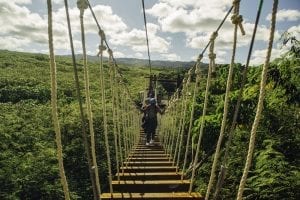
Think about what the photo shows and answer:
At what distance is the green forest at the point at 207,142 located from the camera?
4.63 m

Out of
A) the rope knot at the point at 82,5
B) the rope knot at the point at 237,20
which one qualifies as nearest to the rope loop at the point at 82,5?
the rope knot at the point at 82,5

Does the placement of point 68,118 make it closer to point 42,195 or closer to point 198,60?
point 42,195

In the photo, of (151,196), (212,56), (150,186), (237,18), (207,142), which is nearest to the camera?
(237,18)

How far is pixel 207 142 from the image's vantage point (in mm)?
7301

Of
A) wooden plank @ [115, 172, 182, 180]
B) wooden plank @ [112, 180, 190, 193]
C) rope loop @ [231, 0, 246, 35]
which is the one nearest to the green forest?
wooden plank @ [112, 180, 190, 193]

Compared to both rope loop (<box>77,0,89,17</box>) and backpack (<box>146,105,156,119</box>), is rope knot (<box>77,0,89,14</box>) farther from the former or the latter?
backpack (<box>146,105,156,119</box>)

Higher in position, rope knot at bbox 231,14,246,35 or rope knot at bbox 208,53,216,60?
rope knot at bbox 231,14,246,35

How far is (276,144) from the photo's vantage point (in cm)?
493

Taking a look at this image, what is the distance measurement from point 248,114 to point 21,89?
21.1 m

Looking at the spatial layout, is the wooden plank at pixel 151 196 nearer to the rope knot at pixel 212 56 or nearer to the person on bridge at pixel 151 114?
the rope knot at pixel 212 56

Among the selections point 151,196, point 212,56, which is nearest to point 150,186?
point 151,196

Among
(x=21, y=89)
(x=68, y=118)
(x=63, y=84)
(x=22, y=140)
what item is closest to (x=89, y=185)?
(x=22, y=140)

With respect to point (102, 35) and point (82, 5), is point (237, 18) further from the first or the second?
point (102, 35)

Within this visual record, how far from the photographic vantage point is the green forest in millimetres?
4633
